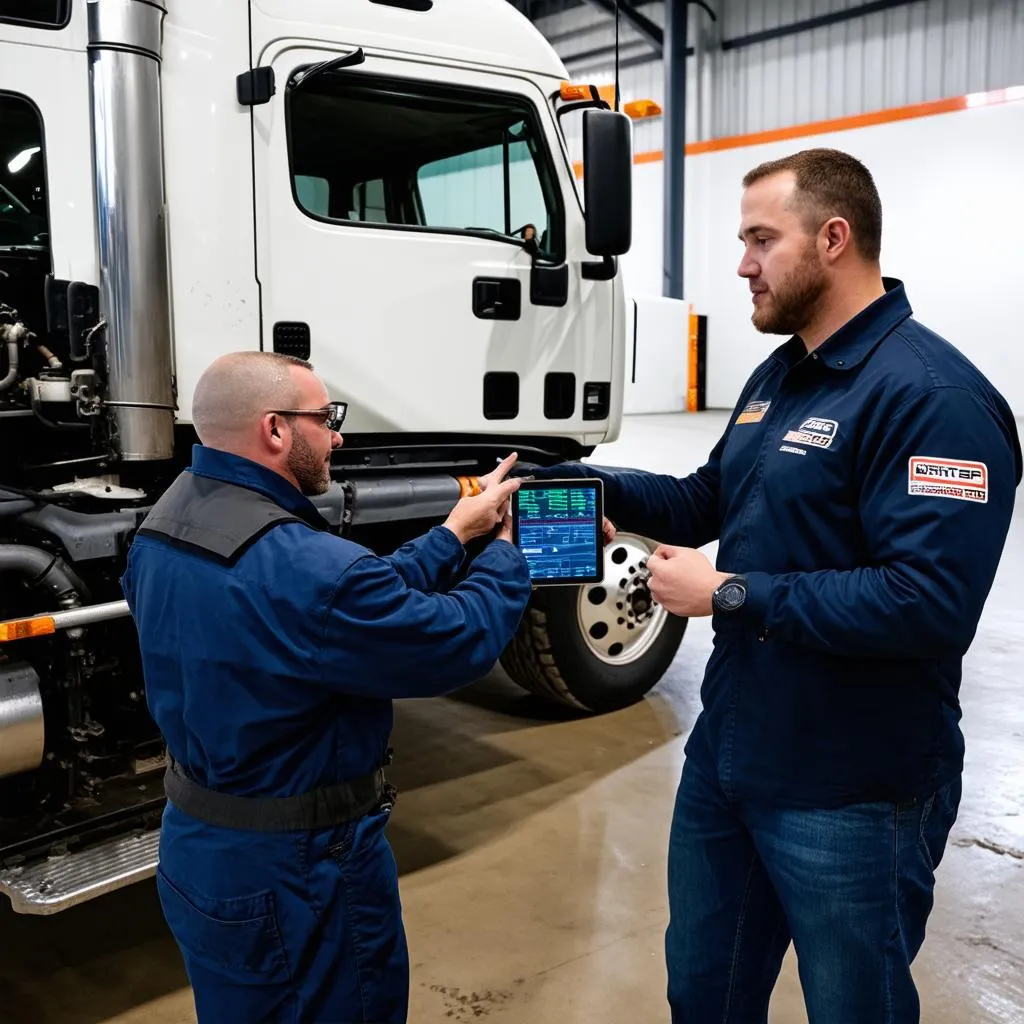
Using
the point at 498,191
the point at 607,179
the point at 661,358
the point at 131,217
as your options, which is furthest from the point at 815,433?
the point at 661,358

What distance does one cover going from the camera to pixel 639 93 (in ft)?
55.2

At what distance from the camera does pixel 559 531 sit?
208cm

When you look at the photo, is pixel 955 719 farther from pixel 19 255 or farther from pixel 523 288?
pixel 19 255

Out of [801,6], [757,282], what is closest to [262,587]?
[757,282]

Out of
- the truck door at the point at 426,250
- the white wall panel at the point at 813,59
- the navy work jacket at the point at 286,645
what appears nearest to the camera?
the navy work jacket at the point at 286,645

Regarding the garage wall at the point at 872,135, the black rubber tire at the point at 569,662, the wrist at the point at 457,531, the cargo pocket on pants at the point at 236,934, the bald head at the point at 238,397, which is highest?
the garage wall at the point at 872,135

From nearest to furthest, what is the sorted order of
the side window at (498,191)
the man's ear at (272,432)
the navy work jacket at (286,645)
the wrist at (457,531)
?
the navy work jacket at (286,645)
the man's ear at (272,432)
the wrist at (457,531)
the side window at (498,191)

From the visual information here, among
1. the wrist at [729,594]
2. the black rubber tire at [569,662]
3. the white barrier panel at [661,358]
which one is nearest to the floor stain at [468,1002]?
the wrist at [729,594]

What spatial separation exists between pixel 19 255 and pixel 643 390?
13025 millimetres

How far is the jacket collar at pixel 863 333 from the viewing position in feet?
4.98

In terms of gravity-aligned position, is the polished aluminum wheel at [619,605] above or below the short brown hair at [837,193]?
below

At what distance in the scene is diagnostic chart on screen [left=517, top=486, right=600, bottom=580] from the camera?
2041 mm

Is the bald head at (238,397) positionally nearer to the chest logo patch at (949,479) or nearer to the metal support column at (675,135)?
the chest logo patch at (949,479)

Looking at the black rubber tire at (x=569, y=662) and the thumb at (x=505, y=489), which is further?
the black rubber tire at (x=569, y=662)
